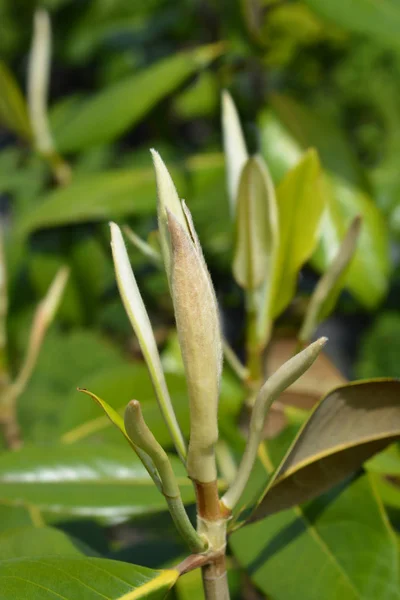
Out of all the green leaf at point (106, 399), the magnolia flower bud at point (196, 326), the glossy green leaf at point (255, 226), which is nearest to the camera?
the magnolia flower bud at point (196, 326)

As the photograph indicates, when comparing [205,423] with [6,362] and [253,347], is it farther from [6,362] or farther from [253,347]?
[6,362]

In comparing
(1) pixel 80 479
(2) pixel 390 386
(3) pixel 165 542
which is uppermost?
(2) pixel 390 386

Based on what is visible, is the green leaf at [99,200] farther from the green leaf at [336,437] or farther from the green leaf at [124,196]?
the green leaf at [336,437]

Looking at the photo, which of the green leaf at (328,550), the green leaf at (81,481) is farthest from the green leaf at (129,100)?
the green leaf at (328,550)

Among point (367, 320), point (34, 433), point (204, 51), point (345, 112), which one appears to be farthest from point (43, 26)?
point (367, 320)

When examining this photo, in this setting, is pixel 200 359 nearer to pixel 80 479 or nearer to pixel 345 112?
pixel 80 479

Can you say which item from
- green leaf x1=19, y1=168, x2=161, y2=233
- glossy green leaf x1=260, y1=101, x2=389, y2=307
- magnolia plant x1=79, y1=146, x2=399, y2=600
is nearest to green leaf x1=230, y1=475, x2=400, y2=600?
magnolia plant x1=79, y1=146, x2=399, y2=600
